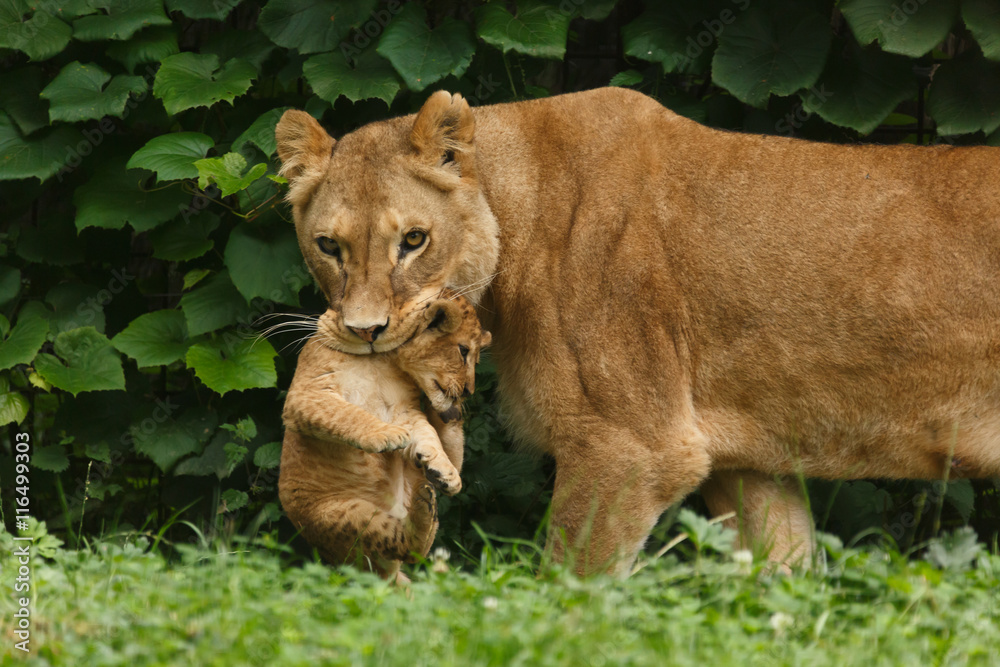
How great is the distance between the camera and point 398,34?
442 cm

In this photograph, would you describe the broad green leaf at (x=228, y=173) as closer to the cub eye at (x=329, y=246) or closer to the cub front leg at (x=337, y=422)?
the cub eye at (x=329, y=246)

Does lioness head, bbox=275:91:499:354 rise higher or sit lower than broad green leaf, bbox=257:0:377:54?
lower

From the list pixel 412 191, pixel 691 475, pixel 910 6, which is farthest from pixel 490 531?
pixel 910 6

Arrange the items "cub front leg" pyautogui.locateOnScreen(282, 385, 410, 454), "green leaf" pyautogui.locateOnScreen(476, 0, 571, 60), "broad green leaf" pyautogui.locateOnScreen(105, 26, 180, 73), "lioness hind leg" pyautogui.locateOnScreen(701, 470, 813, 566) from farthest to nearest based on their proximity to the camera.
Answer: "broad green leaf" pyautogui.locateOnScreen(105, 26, 180, 73) < "green leaf" pyautogui.locateOnScreen(476, 0, 571, 60) < "lioness hind leg" pyautogui.locateOnScreen(701, 470, 813, 566) < "cub front leg" pyautogui.locateOnScreen(282, 385, 410, 454)

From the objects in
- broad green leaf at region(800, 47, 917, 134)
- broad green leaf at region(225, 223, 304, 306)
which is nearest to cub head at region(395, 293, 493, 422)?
broad green leaf at region(225, 223, 304, 306)

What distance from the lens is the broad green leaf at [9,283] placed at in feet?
15.9

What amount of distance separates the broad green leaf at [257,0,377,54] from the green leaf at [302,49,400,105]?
0.08 m

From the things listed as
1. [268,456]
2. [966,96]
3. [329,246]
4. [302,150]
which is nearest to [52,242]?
[268,456]

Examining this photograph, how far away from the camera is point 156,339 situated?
469 centimetres

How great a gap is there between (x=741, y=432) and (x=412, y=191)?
148 centimetres

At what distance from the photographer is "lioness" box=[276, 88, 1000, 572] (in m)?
3.52

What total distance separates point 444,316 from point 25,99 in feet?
8.54

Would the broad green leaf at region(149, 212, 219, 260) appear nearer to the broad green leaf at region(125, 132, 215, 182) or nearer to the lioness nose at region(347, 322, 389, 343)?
the broad green leaf at region(125, 132, 215, 182)

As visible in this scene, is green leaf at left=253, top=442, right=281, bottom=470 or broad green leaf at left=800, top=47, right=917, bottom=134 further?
Result: green leaf at left=253, top=442, right=281, bottom=470
